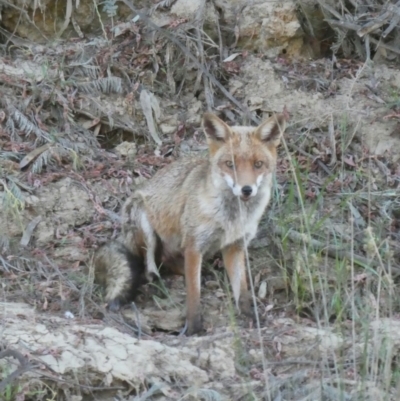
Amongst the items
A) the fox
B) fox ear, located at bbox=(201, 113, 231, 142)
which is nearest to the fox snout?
the fox

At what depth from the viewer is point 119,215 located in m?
7.79

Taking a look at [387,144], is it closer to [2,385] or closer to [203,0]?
[203,0]

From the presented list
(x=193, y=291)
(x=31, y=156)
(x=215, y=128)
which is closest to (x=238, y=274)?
(x=193, y=291)

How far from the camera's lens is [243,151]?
663 cm

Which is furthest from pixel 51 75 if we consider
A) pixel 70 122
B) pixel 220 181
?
pixel 220 181

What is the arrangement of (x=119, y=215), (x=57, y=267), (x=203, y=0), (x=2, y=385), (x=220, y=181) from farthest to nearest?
(x=203, y=0) < (x=119, y=215) < (x=57, y=267) < (x=220, y=181) < (x=2, y=385)

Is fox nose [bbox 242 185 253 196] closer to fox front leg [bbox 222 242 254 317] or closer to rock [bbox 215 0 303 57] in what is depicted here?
A: fox front leg [bbox 222 242 254 317]

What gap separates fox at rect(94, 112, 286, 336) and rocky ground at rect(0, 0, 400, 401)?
0.20 m

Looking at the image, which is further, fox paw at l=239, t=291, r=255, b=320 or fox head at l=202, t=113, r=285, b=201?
fox paw at l=239, t=291, r=255, b=320

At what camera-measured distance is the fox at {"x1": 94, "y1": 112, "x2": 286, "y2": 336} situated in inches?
262

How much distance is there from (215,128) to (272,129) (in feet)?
1.45

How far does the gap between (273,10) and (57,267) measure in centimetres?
365

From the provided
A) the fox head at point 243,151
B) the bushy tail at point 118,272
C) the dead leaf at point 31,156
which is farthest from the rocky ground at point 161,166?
the fox head at point 243,151

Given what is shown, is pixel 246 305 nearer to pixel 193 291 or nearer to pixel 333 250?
pixel 193 291
